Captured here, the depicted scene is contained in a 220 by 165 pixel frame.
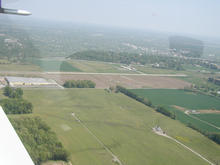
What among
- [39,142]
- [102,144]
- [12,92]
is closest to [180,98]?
[102,144]

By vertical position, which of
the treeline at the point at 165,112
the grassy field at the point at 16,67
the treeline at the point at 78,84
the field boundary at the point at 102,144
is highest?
the grassy field at the point at 16,67

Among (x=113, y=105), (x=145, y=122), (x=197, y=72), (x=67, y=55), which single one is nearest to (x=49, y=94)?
(x=113, y=105)

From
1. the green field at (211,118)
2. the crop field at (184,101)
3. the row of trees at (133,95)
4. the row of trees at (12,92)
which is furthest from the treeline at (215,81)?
the row of trees at (12,92)

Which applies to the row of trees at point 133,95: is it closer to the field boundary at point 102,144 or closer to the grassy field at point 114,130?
the grassy field at point 114,130

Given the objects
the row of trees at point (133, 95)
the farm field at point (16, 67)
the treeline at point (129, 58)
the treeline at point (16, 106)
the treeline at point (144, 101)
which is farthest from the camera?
the treeline at point (129, 58)

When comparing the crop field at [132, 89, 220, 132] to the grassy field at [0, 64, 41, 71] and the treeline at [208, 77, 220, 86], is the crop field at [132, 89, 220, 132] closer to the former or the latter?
the treeline at [208, 77, 220, 86]
